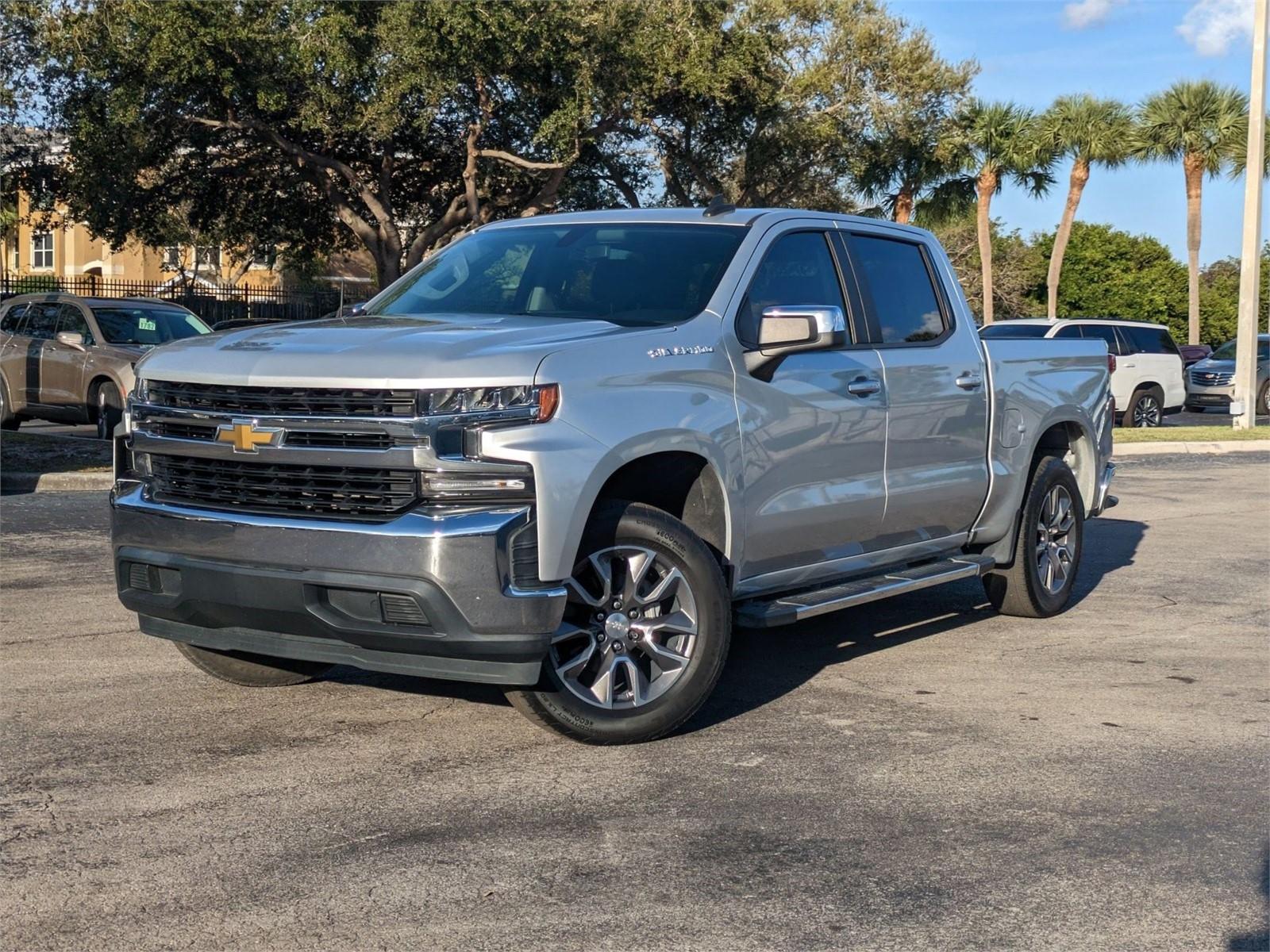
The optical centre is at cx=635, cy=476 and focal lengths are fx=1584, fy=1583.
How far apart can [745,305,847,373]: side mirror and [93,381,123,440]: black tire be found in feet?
45.9

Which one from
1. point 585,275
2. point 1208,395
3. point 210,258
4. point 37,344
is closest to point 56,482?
point 37,344

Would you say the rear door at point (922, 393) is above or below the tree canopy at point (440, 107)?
below

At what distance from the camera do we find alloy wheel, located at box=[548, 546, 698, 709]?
5.59m

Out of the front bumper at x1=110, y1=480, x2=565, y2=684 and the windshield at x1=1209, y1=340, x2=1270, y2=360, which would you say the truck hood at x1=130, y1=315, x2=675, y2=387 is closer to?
the front bumper at x1=110, y1=480, x2=565, y2=684

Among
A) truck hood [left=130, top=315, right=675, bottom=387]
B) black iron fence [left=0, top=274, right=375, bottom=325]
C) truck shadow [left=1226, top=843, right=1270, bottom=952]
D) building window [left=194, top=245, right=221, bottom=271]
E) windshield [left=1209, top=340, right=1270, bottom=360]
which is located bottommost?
truck shadow [left=1226, top=843, right=1270, bottom=952]

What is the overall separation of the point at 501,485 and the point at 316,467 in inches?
25.9

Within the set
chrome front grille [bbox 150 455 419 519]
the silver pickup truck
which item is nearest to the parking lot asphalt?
the silver pickup truck

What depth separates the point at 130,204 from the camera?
3469 centimetres

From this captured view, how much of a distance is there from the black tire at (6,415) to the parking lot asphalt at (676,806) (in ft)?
41.3

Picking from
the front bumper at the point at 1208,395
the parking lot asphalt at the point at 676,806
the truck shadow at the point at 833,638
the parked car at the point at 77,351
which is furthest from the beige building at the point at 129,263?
the parking lot asphalt at the point at 676,806

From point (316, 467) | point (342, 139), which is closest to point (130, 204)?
point (342, 139)

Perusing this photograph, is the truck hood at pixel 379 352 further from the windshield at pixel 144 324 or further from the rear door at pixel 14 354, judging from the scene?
the rear door at pixel 14 354

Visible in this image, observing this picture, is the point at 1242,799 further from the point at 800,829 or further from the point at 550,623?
the point at 550,623

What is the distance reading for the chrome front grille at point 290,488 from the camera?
5.25 meters
